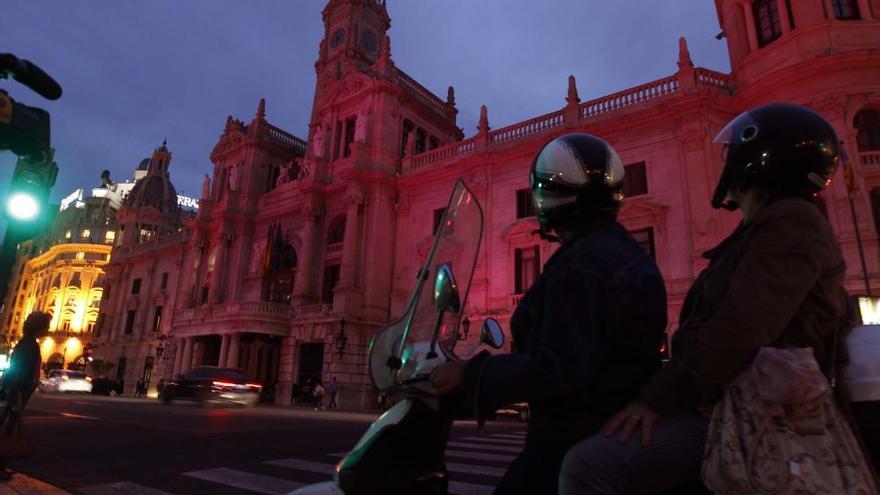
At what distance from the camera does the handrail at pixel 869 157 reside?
15.5m

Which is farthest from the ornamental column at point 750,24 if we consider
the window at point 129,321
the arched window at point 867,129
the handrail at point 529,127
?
the window at point 129,321

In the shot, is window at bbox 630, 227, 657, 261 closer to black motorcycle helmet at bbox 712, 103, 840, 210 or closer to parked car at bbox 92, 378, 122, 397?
black motorcycle helmet at bbox 712, 103, 840, 210

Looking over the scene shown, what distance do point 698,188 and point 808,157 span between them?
18.3 m

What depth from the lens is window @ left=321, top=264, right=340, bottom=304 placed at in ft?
90.1

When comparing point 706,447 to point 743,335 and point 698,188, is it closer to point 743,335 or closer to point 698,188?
point 743,335

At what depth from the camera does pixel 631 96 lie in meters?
20.4

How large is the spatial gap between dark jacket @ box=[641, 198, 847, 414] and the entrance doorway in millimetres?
25045

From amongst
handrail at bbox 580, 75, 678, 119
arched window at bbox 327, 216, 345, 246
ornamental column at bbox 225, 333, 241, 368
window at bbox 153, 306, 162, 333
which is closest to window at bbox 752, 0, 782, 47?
handrail at bbox 580, 75, 678, 119

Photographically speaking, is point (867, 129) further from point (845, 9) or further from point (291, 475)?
point (291, 475)

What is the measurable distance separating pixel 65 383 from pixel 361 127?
77.0ft

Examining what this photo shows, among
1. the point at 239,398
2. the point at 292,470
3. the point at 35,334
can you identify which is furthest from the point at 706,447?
the point at 239,398

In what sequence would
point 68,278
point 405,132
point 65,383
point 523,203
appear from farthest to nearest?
point 68,278 → point 405,132 → point 65,383 → point 523,203

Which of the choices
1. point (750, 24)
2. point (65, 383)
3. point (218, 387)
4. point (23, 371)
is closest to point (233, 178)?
point (65, 383)

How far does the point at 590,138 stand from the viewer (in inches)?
73.8
